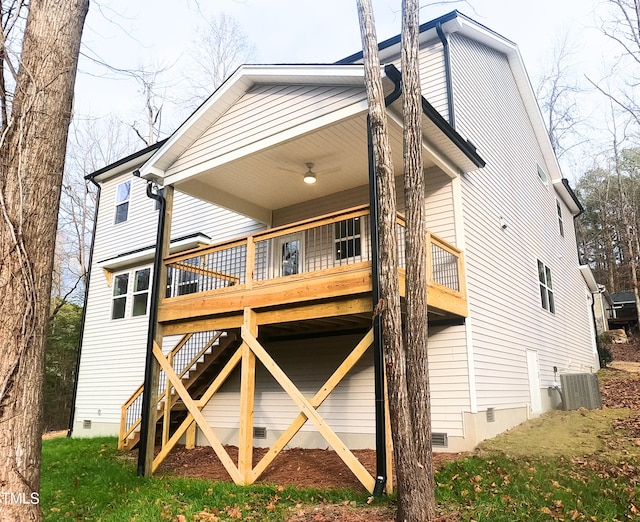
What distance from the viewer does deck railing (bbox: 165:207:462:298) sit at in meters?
7.75

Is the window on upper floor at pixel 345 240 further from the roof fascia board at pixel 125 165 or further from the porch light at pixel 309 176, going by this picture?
the roof fascia board at pixel 125 165

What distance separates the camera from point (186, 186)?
30.8ft

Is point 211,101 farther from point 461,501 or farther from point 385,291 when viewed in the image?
point 461,501

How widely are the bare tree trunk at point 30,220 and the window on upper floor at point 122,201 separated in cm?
1210

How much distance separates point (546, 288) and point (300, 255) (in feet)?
25.2

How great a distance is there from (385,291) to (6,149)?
12.2ft

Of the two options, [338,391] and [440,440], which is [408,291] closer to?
[440,440]

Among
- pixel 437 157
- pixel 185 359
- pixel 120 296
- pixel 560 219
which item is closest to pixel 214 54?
pixel 120 296

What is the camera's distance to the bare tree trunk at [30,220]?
3.26m

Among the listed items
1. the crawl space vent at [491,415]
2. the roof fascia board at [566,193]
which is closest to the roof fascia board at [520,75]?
the roof fascia board at [566,193]

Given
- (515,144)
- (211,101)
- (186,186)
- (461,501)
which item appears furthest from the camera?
(515,144)

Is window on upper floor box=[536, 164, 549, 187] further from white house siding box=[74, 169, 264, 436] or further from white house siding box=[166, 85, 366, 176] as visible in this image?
white house siding box=[166, 85, 366, 176]

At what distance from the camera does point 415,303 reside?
527 cm

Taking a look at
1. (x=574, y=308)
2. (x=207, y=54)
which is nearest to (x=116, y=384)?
(x=574, y=308)
